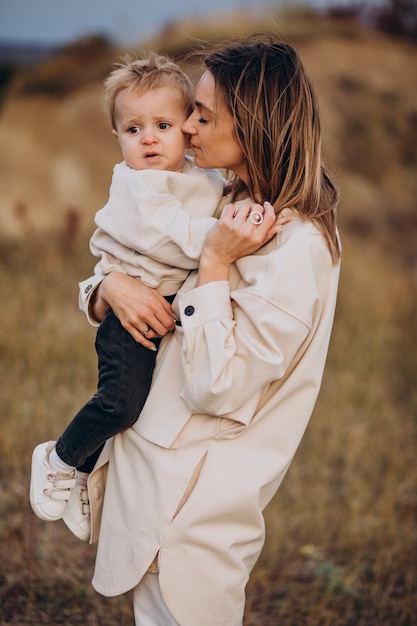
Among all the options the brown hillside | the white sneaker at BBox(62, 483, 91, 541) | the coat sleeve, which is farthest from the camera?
the brown hillside

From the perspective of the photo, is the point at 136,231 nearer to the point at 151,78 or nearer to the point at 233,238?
the point at 233,238

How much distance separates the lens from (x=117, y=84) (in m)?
2.17

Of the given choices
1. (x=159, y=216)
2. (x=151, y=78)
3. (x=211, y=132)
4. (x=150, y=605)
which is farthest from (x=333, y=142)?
(x=150, y=605)

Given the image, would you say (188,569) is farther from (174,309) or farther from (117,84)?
(117,84)

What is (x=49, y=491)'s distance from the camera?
218 cm

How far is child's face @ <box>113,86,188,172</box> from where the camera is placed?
2117 mm

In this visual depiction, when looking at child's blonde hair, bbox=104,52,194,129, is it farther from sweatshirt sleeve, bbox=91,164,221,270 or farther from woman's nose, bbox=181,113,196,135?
sweatshirt sleeve, bbox=91,164,221,270

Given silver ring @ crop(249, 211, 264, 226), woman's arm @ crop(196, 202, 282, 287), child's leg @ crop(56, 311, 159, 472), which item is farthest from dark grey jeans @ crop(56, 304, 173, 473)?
silver ring @ crop(249, 211, 264, 226)

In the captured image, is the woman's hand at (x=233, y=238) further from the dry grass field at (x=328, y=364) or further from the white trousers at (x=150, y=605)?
the dry grass field at (x=328, y=364)

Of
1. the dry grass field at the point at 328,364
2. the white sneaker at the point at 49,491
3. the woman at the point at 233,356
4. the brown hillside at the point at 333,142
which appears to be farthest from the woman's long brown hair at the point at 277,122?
the brown hillside at the point at 333,142

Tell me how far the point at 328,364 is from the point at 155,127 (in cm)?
464

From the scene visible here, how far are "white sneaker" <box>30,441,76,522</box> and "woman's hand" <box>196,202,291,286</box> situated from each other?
2.46 ft

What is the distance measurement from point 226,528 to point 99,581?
0.39 m

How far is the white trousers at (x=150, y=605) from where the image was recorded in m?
2.01
